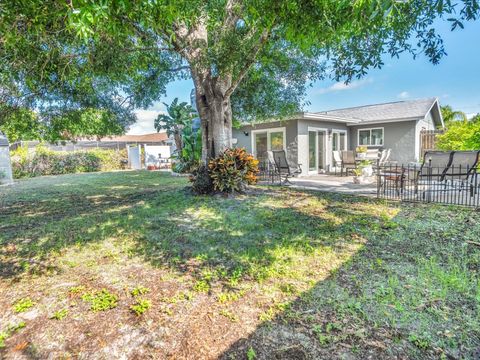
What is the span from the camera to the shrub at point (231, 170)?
795 cm

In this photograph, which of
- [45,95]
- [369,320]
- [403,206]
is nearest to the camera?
[369,320]

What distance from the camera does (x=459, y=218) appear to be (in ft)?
17.6

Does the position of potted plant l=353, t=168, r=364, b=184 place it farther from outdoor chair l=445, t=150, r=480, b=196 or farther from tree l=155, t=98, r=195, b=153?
tree l=155, t=98, r=195, b=153

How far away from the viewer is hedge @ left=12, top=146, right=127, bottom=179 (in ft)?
56.2

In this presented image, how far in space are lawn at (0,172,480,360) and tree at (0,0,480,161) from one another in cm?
263

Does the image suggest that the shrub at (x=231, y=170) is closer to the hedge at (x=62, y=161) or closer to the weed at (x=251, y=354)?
the weed at (x=251, y=354)

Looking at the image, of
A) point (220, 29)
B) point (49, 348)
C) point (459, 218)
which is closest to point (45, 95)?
point (220, 29)

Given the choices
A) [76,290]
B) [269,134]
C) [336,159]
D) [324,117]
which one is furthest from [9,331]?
[336,159]

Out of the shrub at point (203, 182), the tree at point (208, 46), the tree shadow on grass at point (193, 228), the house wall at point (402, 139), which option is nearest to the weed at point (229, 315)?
the tree shadow on grass at point (193, 228)

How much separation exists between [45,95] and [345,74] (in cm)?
755

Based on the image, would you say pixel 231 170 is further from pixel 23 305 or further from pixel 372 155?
pixel 372 155

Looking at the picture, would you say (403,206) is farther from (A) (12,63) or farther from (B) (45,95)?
(B) (45,95)

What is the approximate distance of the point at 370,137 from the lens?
51.2 feet

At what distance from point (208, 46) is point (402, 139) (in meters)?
12.1
